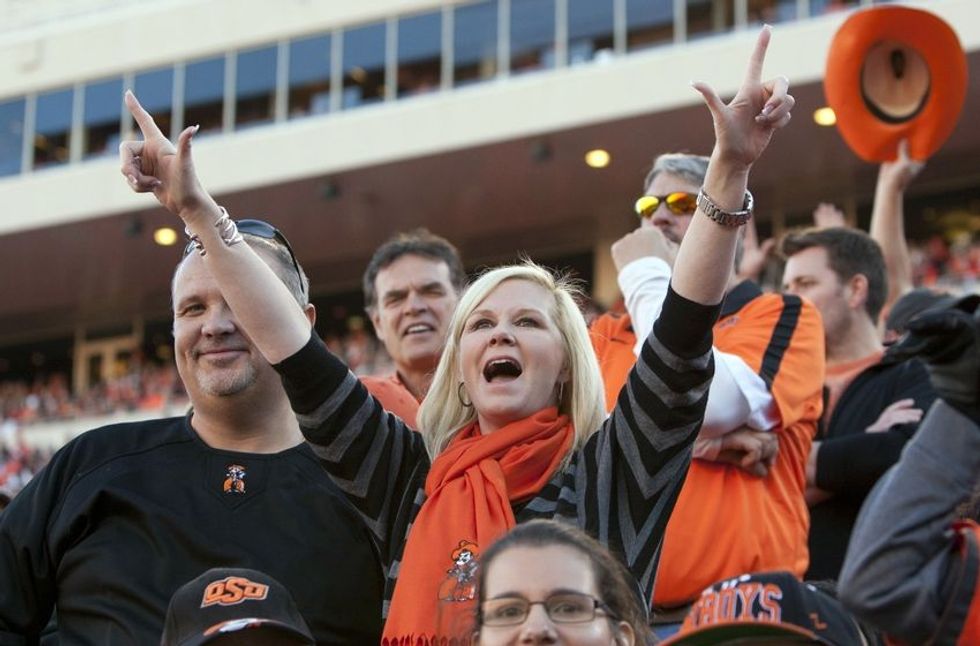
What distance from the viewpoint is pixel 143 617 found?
→ 3.53 metres

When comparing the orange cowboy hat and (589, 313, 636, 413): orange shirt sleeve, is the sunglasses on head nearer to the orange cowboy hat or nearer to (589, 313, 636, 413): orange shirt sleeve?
(589, 313, 636, 413): orange shirt sleeve

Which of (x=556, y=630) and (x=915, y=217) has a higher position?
(x=915, y=217)

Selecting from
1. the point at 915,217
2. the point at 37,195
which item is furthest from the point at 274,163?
the point at 915,217

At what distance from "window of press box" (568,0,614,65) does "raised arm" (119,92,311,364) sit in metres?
17.5

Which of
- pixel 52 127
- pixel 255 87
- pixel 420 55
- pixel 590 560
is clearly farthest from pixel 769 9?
pixel 590 560

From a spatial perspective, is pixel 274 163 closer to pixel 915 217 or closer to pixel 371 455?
pixel 915 217

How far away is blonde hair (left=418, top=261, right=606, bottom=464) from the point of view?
350cm

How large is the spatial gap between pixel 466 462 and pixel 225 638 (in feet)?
1.97

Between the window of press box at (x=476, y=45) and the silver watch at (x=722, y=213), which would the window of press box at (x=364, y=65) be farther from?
the silver watch at (x=722, y=213)

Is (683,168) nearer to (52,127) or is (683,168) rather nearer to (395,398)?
(395,398)

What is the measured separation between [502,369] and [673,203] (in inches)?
39.5

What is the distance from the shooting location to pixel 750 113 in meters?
3.08

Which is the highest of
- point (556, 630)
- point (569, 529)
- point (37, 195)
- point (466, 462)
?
point (37, 195)

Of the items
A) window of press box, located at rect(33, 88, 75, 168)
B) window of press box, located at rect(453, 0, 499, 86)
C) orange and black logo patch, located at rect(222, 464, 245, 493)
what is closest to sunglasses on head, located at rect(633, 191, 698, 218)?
orange and black logo patch, located at rect(222, 464, 245, 493)
